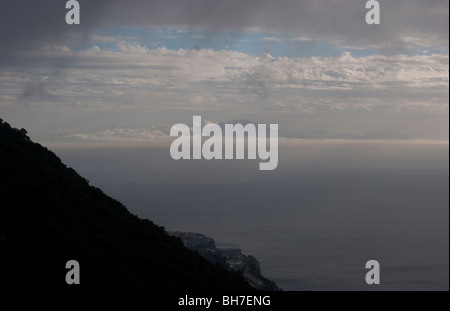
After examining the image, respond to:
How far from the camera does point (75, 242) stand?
10.3 metres

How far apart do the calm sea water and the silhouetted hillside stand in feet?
87.6

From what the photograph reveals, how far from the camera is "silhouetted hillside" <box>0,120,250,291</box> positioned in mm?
9094

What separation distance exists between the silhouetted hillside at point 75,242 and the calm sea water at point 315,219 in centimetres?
2671

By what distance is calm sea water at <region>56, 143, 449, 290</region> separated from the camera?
4437cm

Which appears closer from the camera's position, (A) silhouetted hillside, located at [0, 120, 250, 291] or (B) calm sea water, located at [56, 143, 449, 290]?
(A) silhouetted hillside, located at [0, 120, 250, 291]

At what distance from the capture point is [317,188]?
12312 cm

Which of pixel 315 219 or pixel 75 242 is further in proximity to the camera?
pixel 315 219

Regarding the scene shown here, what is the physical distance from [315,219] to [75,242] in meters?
70.5

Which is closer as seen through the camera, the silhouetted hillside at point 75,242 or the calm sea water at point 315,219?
the silhouetted hillside at point 75,242

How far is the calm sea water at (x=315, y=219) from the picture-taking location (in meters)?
44.4

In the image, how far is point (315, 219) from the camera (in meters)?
78.0
